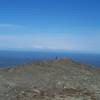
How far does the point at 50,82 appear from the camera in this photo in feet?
66.4

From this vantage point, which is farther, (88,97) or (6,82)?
(6,82)

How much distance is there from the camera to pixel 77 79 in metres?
21.3

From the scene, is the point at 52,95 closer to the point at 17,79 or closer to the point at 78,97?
the point at 78,97

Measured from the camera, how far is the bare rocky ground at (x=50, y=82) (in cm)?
1722

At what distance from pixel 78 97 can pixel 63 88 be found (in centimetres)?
174

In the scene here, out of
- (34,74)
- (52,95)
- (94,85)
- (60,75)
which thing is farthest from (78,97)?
(34,74)

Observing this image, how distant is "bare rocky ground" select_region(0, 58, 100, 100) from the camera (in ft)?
56.5

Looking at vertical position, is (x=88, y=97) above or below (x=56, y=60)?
below

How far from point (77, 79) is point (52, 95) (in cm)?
478

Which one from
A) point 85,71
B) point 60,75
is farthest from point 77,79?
point 85,71

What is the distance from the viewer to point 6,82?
20359 mm

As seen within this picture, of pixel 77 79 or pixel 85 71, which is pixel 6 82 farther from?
pixel 85 71

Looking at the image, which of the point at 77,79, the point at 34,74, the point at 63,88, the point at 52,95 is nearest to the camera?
the point at 52,95

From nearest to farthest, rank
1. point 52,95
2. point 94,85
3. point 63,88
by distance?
point 52,95, point 63,88, point 94,85
